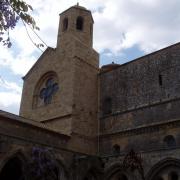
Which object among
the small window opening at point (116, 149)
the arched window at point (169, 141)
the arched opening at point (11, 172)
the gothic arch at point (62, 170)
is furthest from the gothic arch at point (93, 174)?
the arched window at point (169, 141)

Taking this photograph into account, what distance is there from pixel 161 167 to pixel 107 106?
6.38 metres

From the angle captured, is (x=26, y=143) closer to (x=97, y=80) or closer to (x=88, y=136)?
(x=88, y=136)

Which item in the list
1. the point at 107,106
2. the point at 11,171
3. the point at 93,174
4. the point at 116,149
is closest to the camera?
the point at 11,171

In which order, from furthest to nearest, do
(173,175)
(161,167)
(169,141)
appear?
(169,141), (161,167), (173,175)

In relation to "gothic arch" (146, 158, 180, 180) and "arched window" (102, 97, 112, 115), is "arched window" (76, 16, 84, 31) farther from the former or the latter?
"gothic arch" (146, 158, 180, 180)

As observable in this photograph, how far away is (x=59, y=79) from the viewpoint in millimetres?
20984

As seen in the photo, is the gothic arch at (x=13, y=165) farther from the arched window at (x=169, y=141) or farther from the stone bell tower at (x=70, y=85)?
the arched window at (x=169, y=141)

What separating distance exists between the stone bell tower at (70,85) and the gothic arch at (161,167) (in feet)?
15.0

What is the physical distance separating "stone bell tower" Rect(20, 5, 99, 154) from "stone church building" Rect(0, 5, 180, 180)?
6cm

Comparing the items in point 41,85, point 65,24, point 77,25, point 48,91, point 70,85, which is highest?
point 65,24

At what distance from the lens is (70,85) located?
64.9 ft

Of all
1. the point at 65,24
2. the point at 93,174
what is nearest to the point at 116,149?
the point at 93,174

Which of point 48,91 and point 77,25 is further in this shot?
point 77,25

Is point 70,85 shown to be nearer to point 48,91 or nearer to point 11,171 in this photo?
point 48,91
